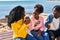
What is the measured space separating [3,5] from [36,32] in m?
4.85

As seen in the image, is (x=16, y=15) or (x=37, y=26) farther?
(x=37, y=26)

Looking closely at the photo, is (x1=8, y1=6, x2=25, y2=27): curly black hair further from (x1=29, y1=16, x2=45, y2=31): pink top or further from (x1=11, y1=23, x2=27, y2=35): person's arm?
(x1=29, y1=16, x2=45, y2=31): pink top

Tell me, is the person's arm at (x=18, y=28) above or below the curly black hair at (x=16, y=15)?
below

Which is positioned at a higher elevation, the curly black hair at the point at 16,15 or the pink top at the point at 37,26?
the curly black hair at the point at 16,15

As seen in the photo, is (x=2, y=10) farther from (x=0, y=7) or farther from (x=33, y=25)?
(x=33, y=25)

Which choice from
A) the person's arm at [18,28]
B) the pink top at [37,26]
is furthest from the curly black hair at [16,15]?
the pink top at [37,26]

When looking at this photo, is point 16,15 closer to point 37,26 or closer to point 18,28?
point 18,28

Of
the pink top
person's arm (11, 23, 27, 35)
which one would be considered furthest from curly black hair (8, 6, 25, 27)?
the pink top

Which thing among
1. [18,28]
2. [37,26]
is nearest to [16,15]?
[18,28]

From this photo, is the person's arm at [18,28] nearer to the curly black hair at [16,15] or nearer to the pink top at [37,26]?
the curly black hair at [16,15]

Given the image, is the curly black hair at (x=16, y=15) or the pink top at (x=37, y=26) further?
the pink top at (x=37, y=26)

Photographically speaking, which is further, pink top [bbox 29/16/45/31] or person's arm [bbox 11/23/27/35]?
pink top [bbox 29/16/45/31]

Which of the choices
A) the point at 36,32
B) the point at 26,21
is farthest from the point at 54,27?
the point at 26,21

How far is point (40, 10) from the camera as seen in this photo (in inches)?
104
